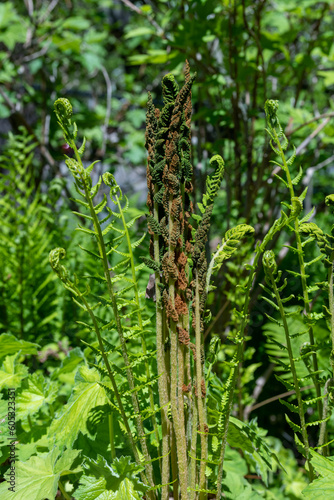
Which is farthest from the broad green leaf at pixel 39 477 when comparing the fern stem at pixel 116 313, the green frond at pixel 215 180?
the green frond at pixel 215 180

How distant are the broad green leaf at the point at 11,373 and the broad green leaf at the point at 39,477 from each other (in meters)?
→ 0.14

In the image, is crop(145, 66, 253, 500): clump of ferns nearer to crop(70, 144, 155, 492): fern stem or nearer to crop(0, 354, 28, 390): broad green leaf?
crop(70, 144, 155, 492): fern stem

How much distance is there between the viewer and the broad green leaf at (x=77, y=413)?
0.68 m

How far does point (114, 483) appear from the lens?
0.55m

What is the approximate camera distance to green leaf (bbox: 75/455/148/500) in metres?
0.54

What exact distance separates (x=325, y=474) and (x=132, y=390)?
250mm

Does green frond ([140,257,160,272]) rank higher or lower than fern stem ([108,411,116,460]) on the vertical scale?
higher

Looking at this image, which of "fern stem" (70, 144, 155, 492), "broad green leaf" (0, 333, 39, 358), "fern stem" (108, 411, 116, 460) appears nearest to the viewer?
"fern stem" (70, 144, 155, 492)

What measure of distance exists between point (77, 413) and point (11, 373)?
17 cm

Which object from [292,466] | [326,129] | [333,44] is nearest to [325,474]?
[292,466]

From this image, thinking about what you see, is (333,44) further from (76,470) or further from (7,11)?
(7,11)

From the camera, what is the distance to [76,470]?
0.64 m

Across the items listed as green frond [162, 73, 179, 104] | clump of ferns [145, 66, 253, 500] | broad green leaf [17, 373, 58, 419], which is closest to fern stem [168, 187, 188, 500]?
clump of ferns [145, 66, 253, 500]

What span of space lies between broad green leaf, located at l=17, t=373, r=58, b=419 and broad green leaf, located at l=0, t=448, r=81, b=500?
0.13 m
